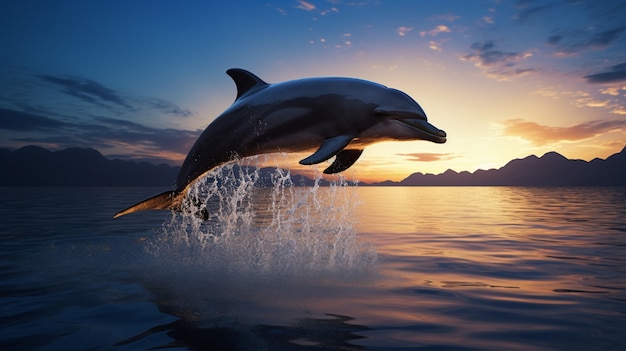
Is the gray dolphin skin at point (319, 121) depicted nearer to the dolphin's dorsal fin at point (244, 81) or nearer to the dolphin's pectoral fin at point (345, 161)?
the dolphin's pectoral fin at point (345, 161)

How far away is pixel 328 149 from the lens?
5742 mm

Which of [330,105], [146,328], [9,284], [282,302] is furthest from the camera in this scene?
[9,284]

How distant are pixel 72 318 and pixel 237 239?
6902mm

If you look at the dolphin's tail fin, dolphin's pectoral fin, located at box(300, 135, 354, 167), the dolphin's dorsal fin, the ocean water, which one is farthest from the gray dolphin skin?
the dolphin's tail fin

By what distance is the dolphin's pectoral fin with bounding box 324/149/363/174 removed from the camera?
7.13 metres

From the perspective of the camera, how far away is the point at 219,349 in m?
3.87

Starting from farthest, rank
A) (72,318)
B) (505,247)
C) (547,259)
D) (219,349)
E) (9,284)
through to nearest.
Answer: (505,247) < (547,259) < (9,284) < (72,318) < (219,349)

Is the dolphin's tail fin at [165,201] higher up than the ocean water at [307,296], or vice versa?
the dolphin's tail fin at [165,201]

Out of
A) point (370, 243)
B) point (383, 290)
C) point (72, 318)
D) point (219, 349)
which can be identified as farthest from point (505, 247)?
point (72, 318)

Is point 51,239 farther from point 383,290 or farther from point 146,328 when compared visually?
point 383,290

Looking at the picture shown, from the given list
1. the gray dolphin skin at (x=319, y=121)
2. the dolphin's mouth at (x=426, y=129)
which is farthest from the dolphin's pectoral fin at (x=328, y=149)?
the dolphin's mouth at (x=426, y=129)

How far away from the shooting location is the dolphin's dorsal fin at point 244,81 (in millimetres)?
7613

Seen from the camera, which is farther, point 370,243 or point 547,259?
point 370,243

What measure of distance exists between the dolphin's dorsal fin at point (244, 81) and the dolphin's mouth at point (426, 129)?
281cm
